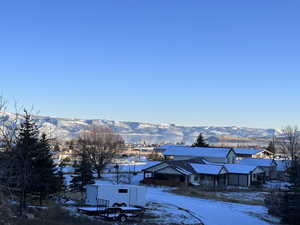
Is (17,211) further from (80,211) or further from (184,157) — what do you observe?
(184,157)

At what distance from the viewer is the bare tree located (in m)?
63.2

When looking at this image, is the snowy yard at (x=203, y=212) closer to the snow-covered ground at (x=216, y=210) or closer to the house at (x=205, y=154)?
the snow-covered ground at (x=216, y=210)

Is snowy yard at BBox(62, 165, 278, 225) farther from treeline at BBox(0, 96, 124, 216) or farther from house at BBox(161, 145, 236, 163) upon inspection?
house at BBox(161, 145, 236, 163)

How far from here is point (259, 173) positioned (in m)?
66.1

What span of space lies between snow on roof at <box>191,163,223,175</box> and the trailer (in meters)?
27.0

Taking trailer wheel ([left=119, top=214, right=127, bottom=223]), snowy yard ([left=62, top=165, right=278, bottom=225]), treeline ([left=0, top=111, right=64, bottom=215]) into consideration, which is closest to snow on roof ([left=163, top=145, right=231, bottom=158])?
snowy yard ([left=62, top=165, right=278, bottom=225])

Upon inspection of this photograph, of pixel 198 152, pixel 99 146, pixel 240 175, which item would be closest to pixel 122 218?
pixel 240 175

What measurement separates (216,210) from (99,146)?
34448 mm

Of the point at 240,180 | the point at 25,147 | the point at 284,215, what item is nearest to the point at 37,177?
the point at 25,147

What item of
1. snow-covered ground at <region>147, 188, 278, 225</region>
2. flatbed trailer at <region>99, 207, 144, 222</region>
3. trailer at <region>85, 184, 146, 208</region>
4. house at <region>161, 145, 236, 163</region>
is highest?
house at <region>161, 145, 236, 163</region>

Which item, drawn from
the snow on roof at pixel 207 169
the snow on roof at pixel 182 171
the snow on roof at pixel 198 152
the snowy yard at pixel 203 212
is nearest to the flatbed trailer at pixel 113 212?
the snowy yard at pixel 203 212

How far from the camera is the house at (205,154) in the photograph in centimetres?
7122

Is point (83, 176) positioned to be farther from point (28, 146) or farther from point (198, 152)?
point (198, 152)

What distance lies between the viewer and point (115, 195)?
3139 centimetres
